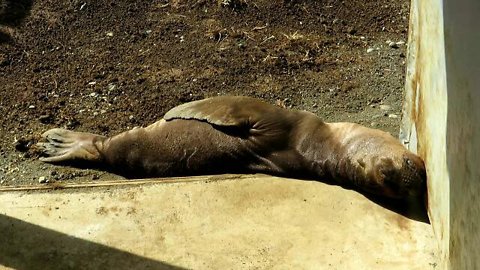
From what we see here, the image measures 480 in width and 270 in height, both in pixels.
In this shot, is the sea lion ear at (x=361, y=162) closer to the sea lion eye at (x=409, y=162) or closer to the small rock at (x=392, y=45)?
the sea lion eye at (x=409, y=162)

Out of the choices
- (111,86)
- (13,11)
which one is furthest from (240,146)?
(13,11)

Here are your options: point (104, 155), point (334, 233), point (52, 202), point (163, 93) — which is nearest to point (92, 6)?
point (163, 93)

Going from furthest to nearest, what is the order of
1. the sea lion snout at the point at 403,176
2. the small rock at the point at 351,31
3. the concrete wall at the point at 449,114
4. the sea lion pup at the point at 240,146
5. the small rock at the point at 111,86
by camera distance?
1. the small rock at the point at 351,31
2. the small rock at the point at 111,86
3. the sea lion pup at the point at 240,146
4. the sea lion snout at the point at 403,176
5. the concrete wall at the point at 449,114

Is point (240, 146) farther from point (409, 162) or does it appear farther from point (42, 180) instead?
point (42, 180)

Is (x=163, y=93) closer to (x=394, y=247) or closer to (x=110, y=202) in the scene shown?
(x=110, y=202)

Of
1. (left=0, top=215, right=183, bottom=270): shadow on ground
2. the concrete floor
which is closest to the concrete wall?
the concrete floor

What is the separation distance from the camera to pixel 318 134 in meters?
5.79

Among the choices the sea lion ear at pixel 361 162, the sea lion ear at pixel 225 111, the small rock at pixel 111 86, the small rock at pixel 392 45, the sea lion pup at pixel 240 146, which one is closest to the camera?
the sea lion ear at pixel 361 162

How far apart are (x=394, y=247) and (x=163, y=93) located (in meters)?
2.77

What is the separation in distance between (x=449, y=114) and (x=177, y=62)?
3.60m

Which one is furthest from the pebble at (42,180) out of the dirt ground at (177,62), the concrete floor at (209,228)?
the concrete floor at (209,228)

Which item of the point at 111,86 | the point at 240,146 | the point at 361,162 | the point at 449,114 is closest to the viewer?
the point at 449,114

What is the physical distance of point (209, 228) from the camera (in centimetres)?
508

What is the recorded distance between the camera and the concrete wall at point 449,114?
3.69 meters
